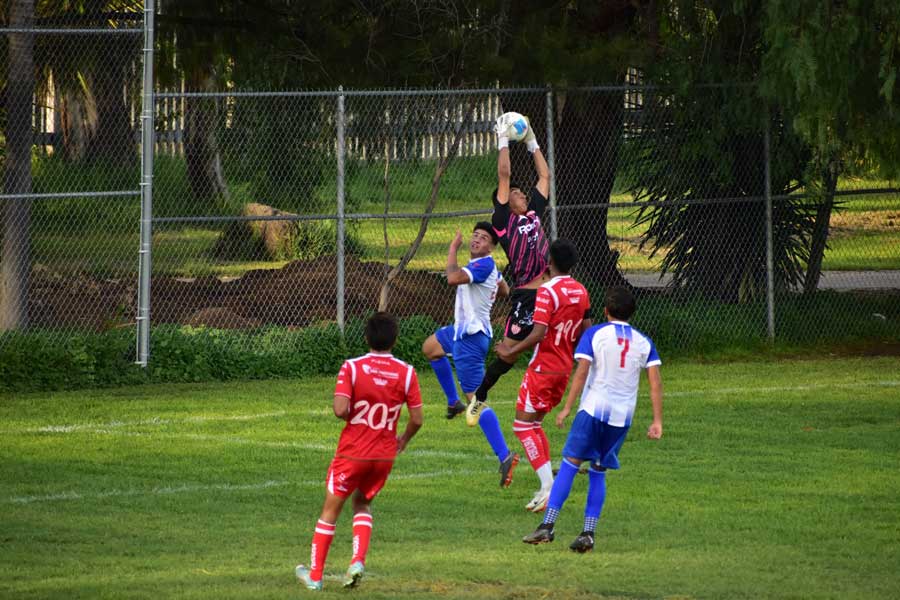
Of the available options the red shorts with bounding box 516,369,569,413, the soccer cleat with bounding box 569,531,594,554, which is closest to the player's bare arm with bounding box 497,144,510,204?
the red shorts with bounding box 516,369,569,413

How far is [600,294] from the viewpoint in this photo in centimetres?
1925

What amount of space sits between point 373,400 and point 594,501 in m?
1.82

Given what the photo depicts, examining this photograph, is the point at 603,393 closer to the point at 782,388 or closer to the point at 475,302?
the point at 475,302

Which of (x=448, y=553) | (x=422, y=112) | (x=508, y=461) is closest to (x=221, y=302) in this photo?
(x=422, y=112)

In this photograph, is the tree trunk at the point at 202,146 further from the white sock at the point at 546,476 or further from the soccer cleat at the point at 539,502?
the soccer cleat at the point at 539,502

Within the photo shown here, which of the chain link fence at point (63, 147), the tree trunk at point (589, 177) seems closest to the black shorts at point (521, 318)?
the chain link fence at point (63, 147)

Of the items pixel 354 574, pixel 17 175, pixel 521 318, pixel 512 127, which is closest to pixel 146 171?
pixel 17 175

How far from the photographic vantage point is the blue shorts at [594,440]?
9094mm

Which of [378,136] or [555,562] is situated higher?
[378,136]

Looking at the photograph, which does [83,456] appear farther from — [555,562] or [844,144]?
[844,144]

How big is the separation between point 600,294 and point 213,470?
8562mm

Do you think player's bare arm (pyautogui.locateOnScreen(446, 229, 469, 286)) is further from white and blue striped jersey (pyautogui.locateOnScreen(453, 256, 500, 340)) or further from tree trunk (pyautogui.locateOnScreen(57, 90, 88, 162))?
tree trunk (pyautogui.locateOnScreen(57, 90, 88, 162))

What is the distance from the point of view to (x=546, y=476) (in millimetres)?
10531

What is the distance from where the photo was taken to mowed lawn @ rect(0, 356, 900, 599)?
26.9 feet
